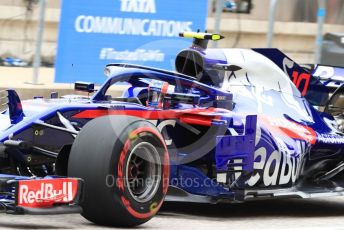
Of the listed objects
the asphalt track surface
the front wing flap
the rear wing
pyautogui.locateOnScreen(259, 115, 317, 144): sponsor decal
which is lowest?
the asphalt track surface

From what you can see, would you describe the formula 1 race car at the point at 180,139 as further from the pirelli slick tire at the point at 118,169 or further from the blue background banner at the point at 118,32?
the blue background banner at the point at 118,32

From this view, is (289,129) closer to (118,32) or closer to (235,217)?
(235,217)

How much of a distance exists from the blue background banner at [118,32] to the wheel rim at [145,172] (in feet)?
16.7

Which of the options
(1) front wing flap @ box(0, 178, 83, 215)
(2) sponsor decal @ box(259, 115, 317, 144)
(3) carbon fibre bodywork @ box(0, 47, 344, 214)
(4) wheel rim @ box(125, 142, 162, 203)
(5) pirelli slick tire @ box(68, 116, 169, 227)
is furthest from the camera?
(2) sponsor decal @ box(259, 115, 317, 144)

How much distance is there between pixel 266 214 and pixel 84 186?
92.5 inches

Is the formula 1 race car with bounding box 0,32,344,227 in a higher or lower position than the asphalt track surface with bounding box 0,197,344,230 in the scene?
higher

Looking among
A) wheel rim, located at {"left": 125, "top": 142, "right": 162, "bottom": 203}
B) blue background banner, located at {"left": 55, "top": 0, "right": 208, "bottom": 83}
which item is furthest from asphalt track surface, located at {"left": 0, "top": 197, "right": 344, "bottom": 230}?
blue background banner, located at {"left": 55, "top": 0, "right": 208, "bottom": 83}

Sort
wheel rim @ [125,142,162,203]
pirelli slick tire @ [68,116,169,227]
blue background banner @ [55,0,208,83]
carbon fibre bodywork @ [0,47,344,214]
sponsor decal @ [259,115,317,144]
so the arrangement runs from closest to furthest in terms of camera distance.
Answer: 1. pirelli slick tire @ [68,116,169,227]
2. wheel rim @ [125,142,162,203]
3. carbon fibre bodywork @ [0,47,344,214]
4. sponsor decal @ [259,115,317,144]
5. blue background banner @ [55,0,208,83]

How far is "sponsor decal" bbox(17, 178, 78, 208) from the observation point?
6113 millimetres

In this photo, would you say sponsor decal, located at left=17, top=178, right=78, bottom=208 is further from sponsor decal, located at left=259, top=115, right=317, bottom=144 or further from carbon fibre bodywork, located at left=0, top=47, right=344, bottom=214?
sponsor decal, located at left=259, top=115, right=317, bottom=144

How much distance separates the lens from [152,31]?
12469 millimetres

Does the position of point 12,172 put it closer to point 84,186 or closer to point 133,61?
point 84,186

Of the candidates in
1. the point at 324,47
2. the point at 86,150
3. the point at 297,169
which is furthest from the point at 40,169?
the point at 324,47

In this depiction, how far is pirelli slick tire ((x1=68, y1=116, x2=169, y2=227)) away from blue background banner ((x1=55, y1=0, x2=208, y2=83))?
5148 mm
